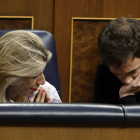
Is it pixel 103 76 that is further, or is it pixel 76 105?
pixel 103 76

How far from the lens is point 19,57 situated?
0.96m

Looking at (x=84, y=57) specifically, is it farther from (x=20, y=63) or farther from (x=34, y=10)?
(x=20, y=63)

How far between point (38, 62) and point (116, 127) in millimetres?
575

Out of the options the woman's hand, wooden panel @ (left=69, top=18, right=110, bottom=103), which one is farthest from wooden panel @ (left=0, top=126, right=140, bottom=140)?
wooden panel @ (left=69, top=18, right=110, bottom=103)

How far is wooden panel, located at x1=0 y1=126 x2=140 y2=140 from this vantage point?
453mm

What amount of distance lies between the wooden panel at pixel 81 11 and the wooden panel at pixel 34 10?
0.20ft

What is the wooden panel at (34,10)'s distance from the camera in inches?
69.2

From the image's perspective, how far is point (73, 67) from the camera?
180cm

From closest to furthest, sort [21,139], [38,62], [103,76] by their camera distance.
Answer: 1. [21,139]
2. [38,62]
3. [103,76]

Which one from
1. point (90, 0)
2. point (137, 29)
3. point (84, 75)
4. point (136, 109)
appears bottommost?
point (84, 75)

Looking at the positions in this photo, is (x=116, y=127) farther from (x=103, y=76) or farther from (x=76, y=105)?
(x=103, y=76)

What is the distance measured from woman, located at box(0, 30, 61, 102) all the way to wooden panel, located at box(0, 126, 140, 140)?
1.71ft

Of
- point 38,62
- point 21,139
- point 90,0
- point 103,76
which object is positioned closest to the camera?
point 21,139

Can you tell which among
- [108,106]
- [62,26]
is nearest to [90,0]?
[62,26]
